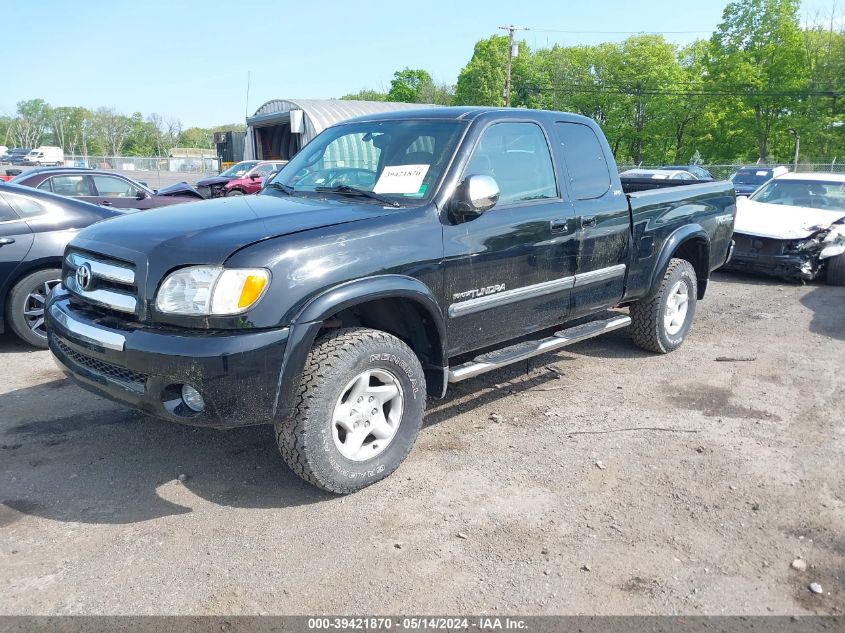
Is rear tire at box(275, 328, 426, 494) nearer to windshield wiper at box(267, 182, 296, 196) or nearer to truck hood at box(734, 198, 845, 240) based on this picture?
windshield wiper at box(267, 182, 296, 196)

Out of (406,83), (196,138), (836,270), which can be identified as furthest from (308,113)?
(196,138)

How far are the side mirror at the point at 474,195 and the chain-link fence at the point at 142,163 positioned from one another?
1744 inches

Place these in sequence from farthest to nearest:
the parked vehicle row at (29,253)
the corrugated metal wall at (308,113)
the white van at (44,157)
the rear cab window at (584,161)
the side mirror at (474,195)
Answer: the white van at (44,157) < the corrugated metal wall at (308,113) < the parked vehicle row at (29,253) < the rear cab window at (584,161) < the side mirror at (474,195)

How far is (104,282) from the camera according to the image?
349 cm

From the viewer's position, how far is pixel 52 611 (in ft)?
8.62

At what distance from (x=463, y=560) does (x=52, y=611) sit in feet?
5.39

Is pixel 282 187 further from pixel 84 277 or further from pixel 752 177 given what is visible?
pixel 752 177

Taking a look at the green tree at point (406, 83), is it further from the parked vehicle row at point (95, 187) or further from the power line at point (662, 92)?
the parked vehicle row at point (95, 187)

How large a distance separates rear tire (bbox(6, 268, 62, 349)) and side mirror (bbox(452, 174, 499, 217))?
387 centimetres

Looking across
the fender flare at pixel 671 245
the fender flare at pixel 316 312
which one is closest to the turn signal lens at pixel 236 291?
the fender flare at pixel 316 312

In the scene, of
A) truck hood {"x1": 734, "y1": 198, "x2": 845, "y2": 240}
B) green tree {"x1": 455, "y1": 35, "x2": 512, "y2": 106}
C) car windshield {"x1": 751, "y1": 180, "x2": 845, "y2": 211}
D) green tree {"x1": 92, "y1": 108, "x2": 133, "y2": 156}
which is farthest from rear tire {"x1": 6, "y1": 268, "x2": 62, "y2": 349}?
green tree {"x1": 92, "y1": 108, "x2": 133, "y2": 156}

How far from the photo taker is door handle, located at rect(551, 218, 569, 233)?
175 inches

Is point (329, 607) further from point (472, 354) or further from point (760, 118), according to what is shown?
point (760, 118)

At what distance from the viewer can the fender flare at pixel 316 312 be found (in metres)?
3.13
